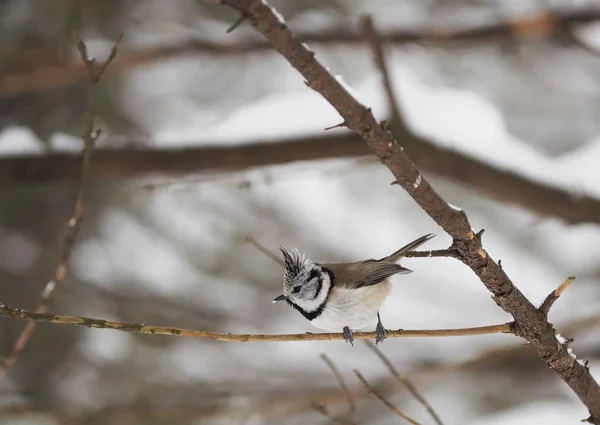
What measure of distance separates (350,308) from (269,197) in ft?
10.0

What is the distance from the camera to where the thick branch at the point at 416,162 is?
3.16 m

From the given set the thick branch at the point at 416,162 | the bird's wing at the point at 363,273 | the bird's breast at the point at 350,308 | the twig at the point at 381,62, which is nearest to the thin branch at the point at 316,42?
the thick branch at the point at 416,162

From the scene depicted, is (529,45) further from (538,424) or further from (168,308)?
(168,308)

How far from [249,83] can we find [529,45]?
8.15 feet

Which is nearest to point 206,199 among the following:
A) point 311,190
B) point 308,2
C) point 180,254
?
point 180,254

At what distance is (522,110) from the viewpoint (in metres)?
6.38

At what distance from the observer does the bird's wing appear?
2.28 metres

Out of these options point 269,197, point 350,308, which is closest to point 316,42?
point 269,197

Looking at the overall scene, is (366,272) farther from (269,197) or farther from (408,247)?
(269,197)

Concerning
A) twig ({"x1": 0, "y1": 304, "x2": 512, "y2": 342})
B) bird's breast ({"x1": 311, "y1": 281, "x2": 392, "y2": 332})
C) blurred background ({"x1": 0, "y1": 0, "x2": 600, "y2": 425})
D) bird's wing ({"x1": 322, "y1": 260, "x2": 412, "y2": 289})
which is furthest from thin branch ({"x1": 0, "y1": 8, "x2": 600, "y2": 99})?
twig ({"x1": 0, "y1": 304, "x2": 512, "y2": 342})

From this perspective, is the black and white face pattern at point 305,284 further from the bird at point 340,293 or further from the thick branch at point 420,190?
the thick branch at point 420,190

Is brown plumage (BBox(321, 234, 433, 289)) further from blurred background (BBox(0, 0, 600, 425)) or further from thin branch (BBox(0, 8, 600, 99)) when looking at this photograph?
thin branch (BBox(0, 8, 600, 99))

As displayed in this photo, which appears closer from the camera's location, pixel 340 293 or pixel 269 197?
pixel 340 293

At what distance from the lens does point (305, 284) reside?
223cm
